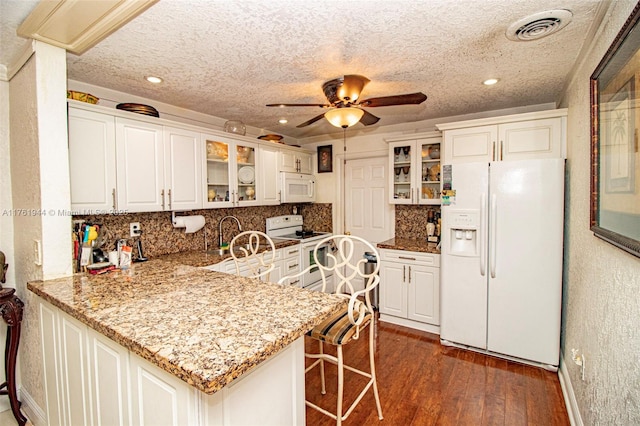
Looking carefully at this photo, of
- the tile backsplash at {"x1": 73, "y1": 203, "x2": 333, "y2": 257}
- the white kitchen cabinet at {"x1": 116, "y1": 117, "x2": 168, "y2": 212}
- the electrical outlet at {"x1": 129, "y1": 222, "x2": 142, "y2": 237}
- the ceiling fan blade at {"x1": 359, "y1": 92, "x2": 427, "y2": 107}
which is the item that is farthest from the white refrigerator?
the electrical outlet at {"x1": 129, "y1": 222, "x2": 142, "y2": 237}

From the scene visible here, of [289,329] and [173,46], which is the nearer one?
[289,329]

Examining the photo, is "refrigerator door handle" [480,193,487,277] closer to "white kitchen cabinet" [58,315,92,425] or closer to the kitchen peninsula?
the kitchen peninsula

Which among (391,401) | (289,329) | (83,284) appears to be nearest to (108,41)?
(83,284)

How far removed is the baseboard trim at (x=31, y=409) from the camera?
6.00 ft

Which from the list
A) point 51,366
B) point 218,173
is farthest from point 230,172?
point 51,366

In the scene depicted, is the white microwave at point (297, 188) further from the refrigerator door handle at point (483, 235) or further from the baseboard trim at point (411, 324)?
the refrigerator door handle at point (483, 235)

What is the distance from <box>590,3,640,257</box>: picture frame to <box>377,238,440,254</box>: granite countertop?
161 centimetres

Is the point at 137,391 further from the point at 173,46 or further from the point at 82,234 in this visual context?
the point at 173,46

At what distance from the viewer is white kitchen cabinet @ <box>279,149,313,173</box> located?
3.96m

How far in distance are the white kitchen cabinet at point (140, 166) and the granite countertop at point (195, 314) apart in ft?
2.56

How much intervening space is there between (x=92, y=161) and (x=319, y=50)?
186 centimetres

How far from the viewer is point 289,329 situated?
1.07m

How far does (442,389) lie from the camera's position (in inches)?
87.6

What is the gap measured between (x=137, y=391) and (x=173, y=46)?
186 cm
